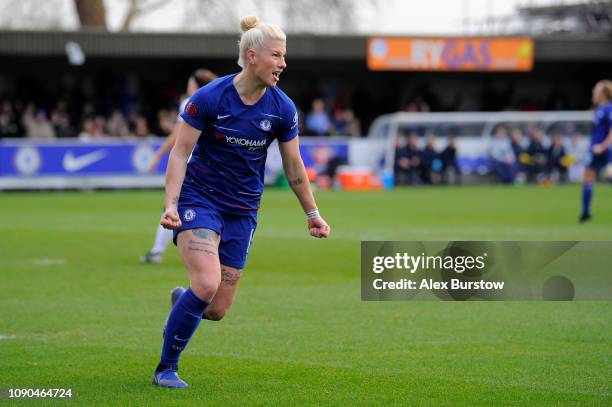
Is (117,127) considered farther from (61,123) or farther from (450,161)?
(450,161)

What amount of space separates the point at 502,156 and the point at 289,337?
26006 mm

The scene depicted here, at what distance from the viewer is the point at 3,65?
35.1m

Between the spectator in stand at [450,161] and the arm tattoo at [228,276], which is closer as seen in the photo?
the arm tattoo at [228,276]

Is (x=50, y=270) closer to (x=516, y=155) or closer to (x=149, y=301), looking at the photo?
(x=149, y=301)

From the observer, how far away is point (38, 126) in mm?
30547

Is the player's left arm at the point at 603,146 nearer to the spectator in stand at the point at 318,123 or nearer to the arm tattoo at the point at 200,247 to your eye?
the arm tattoo at the point at 200,247

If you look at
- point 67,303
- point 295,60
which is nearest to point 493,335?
point 67,303

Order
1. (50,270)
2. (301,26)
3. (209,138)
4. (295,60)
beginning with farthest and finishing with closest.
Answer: (301,26)
(295,60)
(50,270)
(209,138)

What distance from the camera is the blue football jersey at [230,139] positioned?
628 cm

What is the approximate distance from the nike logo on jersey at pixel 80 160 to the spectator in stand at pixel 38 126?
1.67m

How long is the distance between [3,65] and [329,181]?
1170 centimetres

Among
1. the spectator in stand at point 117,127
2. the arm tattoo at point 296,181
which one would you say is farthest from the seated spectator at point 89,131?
the arm tattoo at point 296,181

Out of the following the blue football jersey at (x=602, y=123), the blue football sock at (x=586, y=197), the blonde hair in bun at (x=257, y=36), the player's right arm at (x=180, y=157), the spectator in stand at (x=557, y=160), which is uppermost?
the blonde hair in bun at (x=257, y=36)

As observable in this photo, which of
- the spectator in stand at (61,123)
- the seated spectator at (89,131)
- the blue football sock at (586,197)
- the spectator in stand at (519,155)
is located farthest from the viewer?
the spectator in stand at (519,155)
